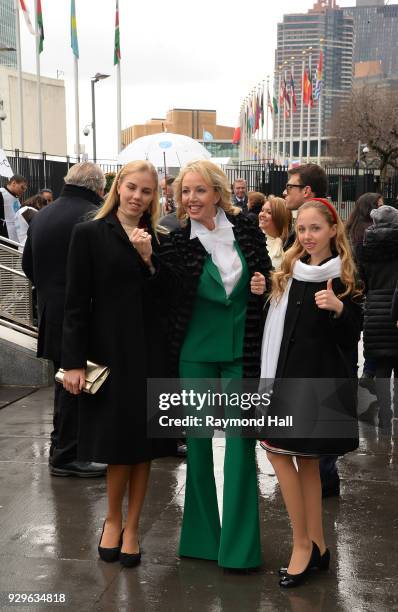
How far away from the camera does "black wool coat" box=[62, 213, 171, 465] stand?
3.88 meters

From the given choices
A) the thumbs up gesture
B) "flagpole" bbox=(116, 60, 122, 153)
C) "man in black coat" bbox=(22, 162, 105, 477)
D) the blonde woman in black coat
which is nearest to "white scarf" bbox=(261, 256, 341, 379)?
the thumbs up gesture

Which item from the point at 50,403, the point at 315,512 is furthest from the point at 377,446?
the point at 50,403

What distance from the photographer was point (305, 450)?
12.0 ft

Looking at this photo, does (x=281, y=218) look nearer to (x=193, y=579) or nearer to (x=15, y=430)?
(x=193, y=579)

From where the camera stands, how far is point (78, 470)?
5.47m

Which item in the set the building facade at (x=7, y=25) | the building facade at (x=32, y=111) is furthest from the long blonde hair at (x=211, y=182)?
the building facade at (x=32, y=111)

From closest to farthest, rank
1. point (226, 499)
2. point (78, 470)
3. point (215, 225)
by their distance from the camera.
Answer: point (226, 499)
point (215, 225)
point (78, 470)

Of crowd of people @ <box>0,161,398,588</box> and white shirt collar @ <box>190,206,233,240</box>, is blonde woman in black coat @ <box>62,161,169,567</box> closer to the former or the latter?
crowd of people @ <box>0,161,398,588</box>

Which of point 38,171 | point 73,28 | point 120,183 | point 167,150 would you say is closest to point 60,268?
point 120,183

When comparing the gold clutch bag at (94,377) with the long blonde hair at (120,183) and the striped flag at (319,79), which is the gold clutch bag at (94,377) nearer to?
the long blonde hair at (120,183)

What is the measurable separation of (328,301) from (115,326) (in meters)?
1.04

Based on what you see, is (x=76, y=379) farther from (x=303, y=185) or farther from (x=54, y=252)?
(x=303, y=185)

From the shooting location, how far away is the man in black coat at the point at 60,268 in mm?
5332

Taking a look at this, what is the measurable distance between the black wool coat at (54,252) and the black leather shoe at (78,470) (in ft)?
2.45
